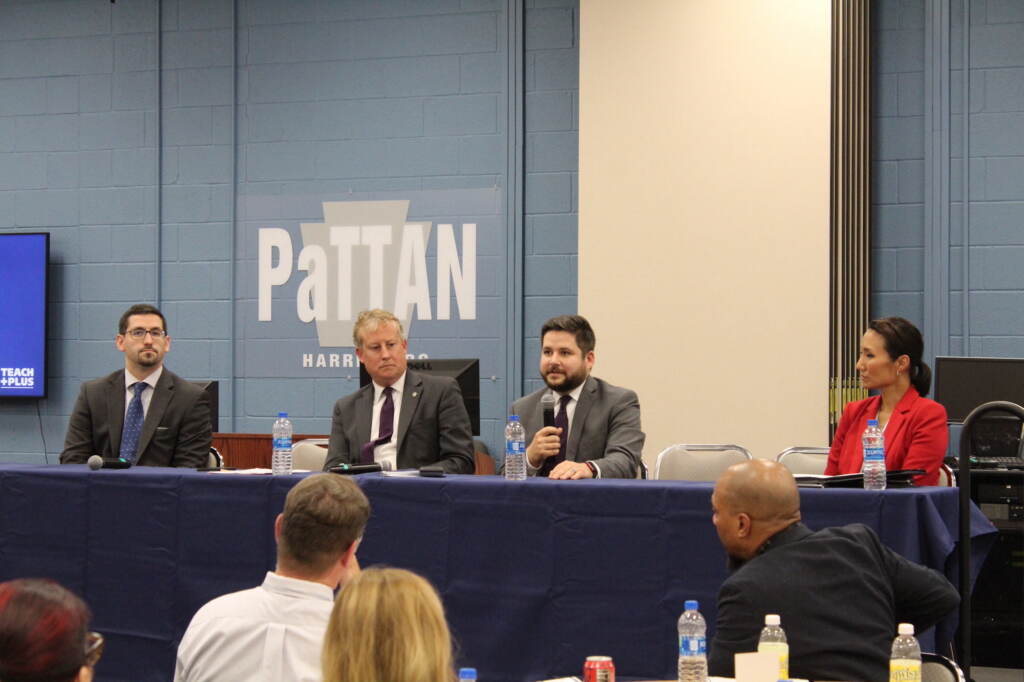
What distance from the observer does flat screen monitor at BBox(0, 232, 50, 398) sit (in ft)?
24.9

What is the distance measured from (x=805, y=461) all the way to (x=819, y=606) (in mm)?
2376

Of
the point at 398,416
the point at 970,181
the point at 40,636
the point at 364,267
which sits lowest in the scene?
the point at 40,636

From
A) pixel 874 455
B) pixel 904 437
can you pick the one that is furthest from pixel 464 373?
pixel 874 455

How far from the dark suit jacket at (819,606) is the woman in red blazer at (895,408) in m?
1.49

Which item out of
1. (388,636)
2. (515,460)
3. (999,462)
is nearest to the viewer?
(388,636)

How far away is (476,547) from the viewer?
Answer: 393 centimetres

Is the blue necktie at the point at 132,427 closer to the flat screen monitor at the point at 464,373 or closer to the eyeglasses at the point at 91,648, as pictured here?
the flat screen monitor at the point at 464,373

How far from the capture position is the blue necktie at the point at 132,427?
504 cm

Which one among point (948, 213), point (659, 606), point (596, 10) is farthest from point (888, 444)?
point (596, 10)

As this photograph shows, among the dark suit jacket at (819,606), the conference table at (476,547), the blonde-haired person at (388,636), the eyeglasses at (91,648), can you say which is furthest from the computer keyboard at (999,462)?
the eyeglasses at (91,648)

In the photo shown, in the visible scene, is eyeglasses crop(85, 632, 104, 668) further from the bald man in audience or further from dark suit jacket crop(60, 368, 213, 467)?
dark suit jacket crop(60, 368, 213, 467)

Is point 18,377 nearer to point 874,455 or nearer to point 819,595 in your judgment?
point 874,455

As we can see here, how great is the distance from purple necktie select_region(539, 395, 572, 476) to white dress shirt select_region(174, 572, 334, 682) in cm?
224

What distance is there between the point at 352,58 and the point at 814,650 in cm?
569
